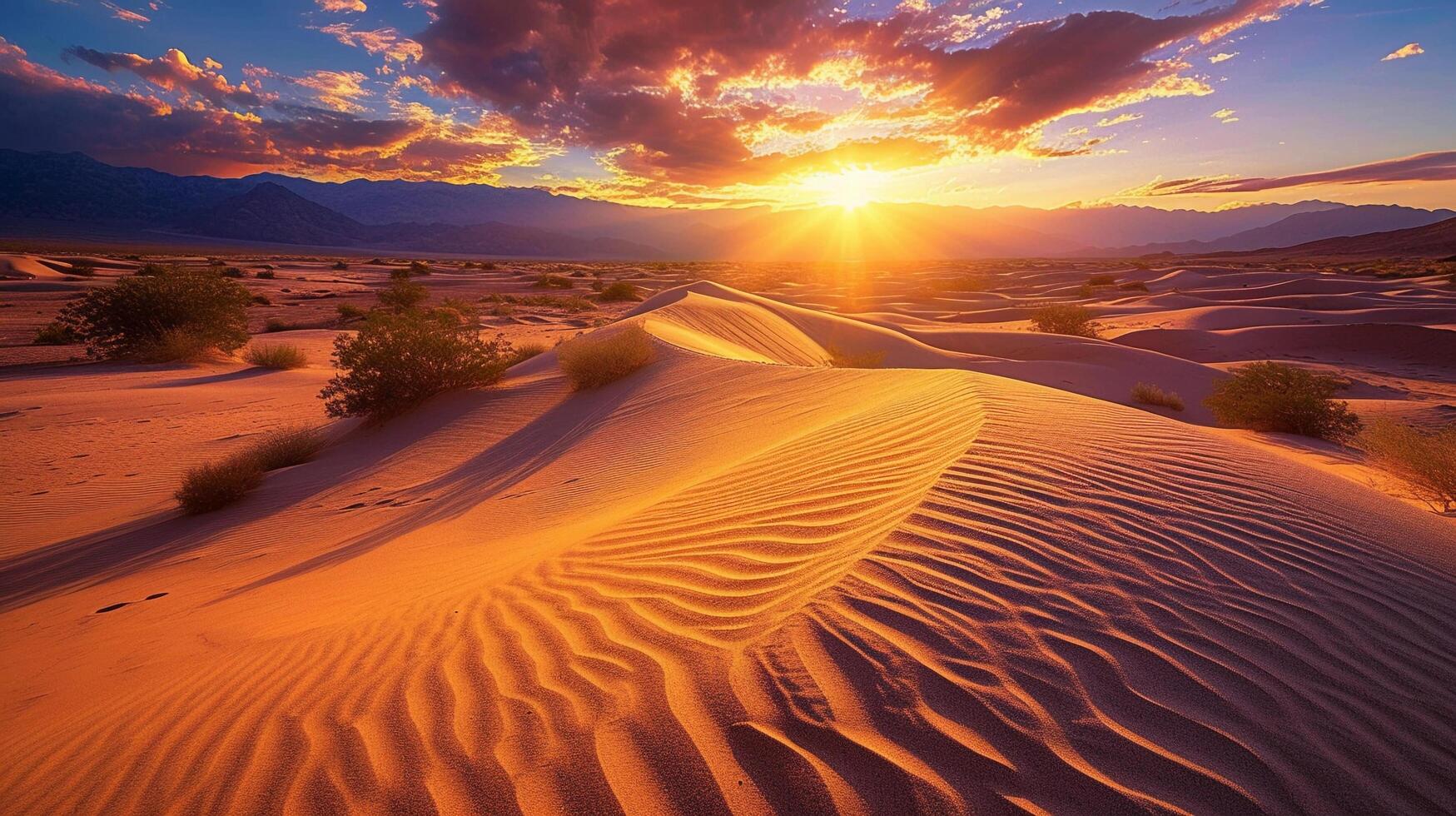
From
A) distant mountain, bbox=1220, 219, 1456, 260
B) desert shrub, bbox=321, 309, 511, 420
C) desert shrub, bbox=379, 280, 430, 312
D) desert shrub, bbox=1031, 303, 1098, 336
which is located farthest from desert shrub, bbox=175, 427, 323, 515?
distant mountain, bbox=1220, 219, 1456, 260

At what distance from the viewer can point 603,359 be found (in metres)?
9.42

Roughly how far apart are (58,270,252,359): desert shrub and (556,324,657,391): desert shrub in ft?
37.6

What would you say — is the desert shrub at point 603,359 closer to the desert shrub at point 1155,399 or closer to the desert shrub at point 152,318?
the desert shrub at point 1155,399

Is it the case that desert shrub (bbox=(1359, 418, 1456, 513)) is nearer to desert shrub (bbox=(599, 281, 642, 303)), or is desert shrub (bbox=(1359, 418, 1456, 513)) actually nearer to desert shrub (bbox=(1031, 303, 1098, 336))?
desert shrub (bbox=(1031, 303, 1098, 336))

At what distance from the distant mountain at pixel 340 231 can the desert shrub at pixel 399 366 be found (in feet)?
488

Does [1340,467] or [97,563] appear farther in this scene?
[1340,467]

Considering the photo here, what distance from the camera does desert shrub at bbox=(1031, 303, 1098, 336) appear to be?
17.2m

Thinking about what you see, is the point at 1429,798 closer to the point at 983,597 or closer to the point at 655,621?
the point at 983,597

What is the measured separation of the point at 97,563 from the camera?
5352 millimetres

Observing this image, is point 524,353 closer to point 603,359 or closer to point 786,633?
point 603,359

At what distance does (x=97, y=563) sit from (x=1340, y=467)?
1152 cm

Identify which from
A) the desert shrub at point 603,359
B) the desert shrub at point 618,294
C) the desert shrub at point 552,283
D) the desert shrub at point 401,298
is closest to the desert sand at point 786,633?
the desert shrub at point 603,359

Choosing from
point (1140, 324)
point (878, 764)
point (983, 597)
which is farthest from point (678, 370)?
point (1140, 324)

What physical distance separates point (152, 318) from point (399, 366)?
10948mm
